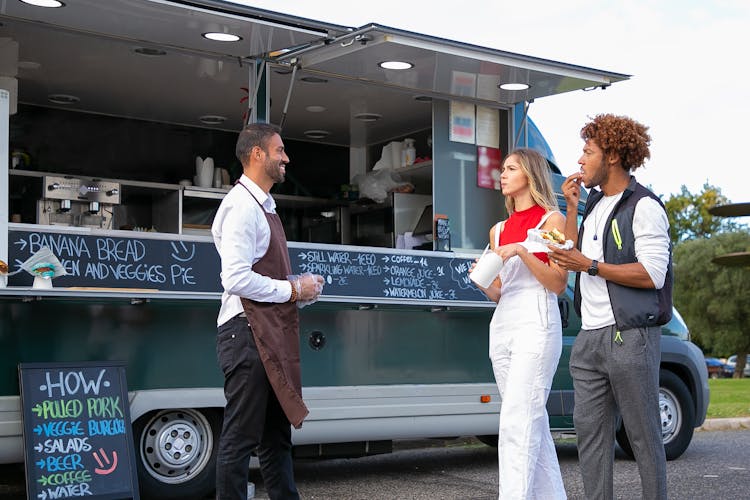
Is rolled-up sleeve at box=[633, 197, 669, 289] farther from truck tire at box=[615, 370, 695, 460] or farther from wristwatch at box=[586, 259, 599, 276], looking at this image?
truck tire at box=[615, 370, 695, 460]

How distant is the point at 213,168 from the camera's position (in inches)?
407

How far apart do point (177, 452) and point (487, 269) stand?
2.95 metres

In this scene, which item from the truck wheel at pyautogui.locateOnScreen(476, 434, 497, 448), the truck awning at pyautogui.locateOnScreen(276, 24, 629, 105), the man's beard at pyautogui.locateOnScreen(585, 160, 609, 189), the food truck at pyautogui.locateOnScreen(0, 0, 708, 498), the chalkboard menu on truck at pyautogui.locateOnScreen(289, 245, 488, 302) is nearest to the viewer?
the man's beard at pyautogui.locateOnScreen(585, 160, 609, 189)

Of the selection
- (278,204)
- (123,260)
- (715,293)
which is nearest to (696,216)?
(715,293)

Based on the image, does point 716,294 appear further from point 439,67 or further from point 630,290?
point 630,290

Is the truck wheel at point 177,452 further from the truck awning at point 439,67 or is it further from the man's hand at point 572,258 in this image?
the man's hand at point 572,258

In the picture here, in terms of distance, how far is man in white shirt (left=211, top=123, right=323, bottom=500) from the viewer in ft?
14.7

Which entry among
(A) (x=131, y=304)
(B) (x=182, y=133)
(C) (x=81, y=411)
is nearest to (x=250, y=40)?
(A) (x=131, y=304)

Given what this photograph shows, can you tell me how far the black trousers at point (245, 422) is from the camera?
175 inches

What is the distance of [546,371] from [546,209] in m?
0.79

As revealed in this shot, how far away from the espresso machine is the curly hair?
5932mm

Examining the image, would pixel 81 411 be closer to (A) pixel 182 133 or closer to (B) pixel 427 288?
(B) pixel 427 288

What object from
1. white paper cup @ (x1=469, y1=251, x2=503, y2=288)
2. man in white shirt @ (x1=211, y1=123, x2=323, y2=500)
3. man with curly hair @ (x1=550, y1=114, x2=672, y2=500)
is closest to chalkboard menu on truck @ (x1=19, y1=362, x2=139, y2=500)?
man in white shirt @ (x1=211, y1=123, x2=323, y2=500)

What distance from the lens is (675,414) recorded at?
915cm
